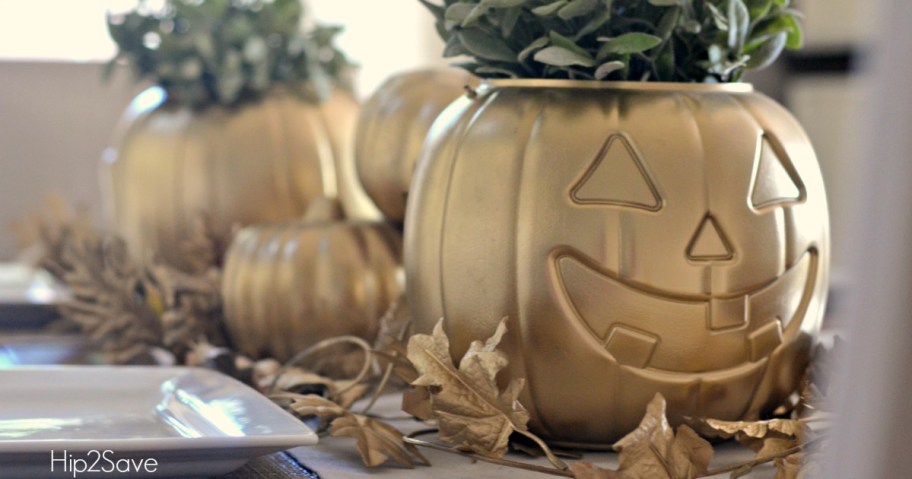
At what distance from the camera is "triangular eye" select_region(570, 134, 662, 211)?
47 cm

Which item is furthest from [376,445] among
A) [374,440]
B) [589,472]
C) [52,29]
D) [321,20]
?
[52,29]

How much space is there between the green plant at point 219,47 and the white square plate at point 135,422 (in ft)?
1.18

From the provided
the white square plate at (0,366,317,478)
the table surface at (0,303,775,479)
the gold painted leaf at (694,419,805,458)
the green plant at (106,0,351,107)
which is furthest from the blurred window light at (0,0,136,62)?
the gold painted leaf at (694,419,805,458)

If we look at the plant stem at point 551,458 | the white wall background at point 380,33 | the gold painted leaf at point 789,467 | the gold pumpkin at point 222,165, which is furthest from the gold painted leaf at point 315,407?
the white wall background at point 380,33

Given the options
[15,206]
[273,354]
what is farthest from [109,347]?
[15,206]

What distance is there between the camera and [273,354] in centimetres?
72

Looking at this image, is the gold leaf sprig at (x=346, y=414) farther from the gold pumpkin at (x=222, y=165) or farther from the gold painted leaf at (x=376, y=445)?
the gold pumpkin at (x=222, y=165)

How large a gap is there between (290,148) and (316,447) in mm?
420

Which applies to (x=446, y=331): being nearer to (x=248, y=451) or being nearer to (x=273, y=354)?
(x=248, y=451)

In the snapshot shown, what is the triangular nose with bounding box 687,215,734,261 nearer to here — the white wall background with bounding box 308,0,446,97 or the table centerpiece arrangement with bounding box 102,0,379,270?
the table centerpiece arrangement with bounding box 102,0,379,270

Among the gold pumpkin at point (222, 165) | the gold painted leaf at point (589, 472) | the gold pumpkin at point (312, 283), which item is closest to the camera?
the gold painted leaf at point (589, 472)

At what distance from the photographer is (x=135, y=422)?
1.77ft

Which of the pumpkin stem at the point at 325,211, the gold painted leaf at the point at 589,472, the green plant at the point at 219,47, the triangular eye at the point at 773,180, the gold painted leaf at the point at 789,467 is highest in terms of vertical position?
the green plant at the point at 219,47

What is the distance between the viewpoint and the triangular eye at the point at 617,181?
1.54 feet
